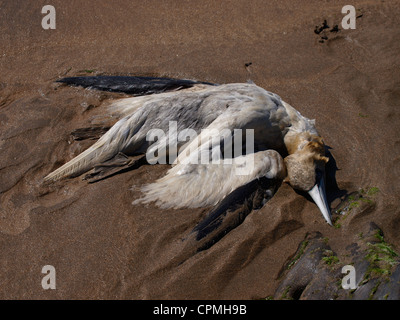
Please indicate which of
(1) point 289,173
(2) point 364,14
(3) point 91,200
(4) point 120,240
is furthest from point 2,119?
(2) point 364,14

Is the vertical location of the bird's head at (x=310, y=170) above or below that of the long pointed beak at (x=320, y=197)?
above

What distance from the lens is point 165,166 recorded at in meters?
4.39

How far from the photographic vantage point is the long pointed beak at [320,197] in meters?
3.96

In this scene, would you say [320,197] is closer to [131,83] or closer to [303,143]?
[303,143]

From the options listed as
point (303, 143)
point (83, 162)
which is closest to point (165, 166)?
point (83, 162)

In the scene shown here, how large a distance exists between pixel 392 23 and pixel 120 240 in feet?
16.3

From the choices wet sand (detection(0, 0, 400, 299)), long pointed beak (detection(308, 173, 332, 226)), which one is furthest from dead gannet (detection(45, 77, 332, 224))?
wet sand (detection(0, 0, 400, 299))

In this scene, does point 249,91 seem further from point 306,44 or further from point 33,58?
point 33,58

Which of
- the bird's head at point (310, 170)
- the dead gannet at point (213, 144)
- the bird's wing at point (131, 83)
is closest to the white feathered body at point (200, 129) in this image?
the dead gannet at point (213, 144)

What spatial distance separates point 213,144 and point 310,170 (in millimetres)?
894

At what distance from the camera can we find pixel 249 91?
14.8 feet

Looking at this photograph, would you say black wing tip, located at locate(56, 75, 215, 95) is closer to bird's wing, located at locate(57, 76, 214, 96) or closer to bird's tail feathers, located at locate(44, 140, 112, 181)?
bird's wing, located at locate(57, 76, 214, 96)

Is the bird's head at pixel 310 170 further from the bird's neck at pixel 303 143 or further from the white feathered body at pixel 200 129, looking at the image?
the white feathered body at pixel 200 129

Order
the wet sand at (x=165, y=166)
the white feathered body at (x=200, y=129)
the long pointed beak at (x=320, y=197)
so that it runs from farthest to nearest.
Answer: the white feathered body at (x=200, y=129) < the long pointed beak at (x=320, y=197) < the wet sand at (x=165, y=166)
